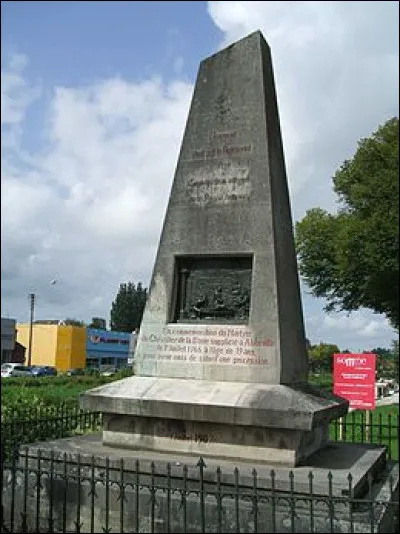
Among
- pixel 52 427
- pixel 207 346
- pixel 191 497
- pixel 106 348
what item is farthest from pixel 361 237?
pixel 106 348

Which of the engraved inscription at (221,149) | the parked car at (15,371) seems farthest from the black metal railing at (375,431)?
the parked car at (15,371)

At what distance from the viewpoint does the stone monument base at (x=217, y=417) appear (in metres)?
5.79

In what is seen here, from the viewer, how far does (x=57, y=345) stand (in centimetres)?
6544

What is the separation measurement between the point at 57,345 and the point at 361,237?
50.8m

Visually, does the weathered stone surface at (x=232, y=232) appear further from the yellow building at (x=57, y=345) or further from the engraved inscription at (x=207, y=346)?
the yellow building at (x=57, y=345)

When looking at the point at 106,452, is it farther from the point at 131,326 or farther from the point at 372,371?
the point at 131,326

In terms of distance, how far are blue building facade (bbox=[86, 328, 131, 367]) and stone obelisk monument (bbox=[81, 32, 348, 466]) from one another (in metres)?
62.8

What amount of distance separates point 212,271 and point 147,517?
9.47 feet

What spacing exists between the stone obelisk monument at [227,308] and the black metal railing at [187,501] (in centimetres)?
63

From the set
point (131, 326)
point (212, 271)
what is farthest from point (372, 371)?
point (131, 326)

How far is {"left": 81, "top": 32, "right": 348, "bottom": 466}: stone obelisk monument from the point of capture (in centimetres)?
604

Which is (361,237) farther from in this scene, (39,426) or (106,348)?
(106,348)

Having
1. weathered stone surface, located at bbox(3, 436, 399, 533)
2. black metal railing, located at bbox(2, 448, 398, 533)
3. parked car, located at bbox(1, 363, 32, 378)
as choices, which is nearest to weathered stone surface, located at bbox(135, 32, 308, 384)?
weathered stone surface, located at bbox(3, 436, 399, 533)

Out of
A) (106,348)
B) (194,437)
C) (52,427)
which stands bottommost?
(106,348)
